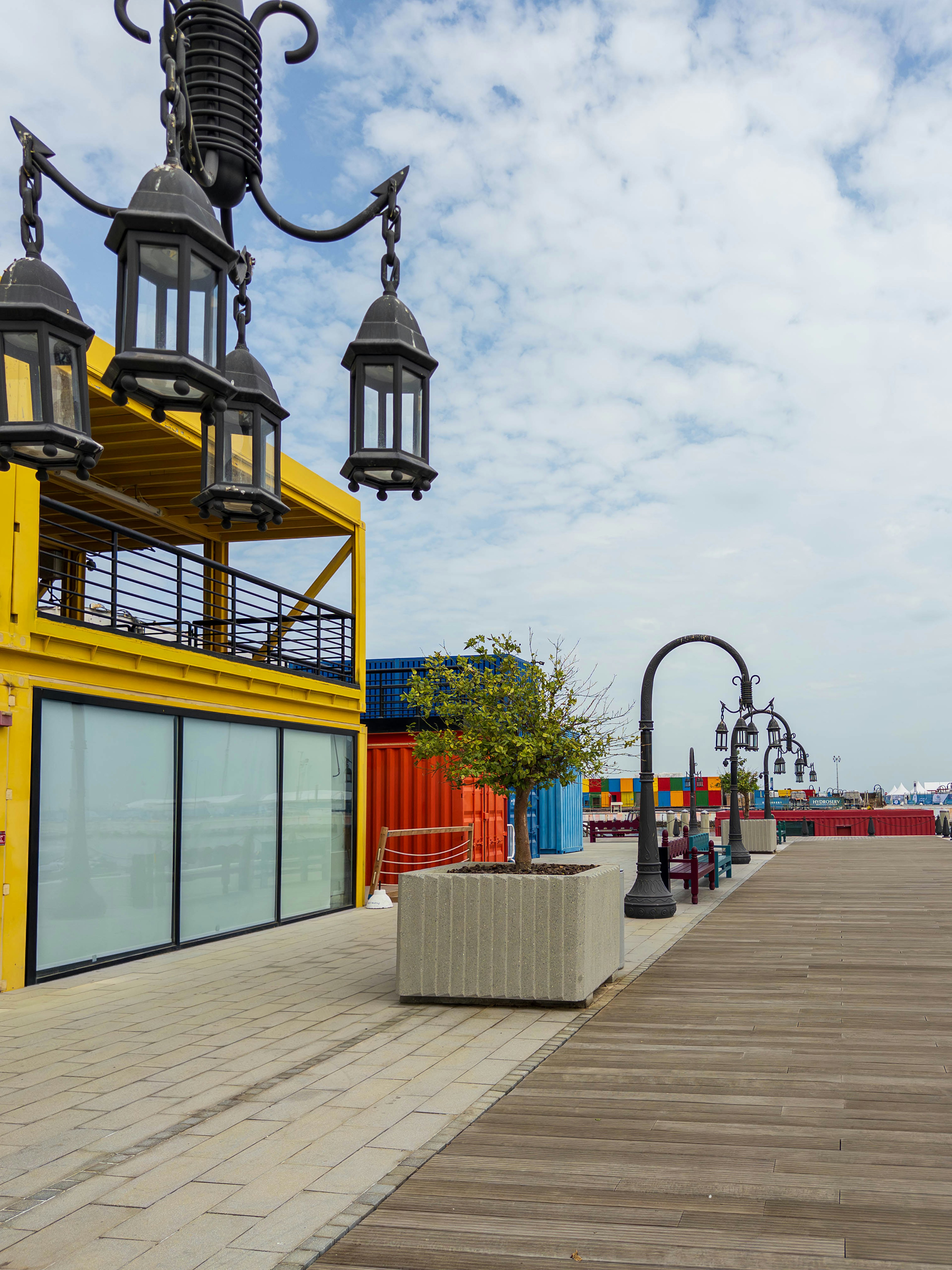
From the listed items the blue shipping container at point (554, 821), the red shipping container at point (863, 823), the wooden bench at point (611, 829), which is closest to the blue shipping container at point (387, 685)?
the blue shipping container at point (554, 821)

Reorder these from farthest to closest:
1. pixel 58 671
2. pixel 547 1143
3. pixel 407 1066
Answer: pixel 58 671, pixel 407 1066, pixel 547 1143

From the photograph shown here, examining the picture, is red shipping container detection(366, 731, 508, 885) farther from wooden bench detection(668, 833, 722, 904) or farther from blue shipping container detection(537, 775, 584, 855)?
blue shipping container detection(537, 775, 584, 855)

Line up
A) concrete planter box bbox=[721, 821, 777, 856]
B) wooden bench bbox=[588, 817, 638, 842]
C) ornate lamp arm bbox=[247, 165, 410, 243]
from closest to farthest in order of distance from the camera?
ornate lamp arm bbox=[247, 165, 410, 243]
concrete planter box bbox=[721, 821, 777, 856]
wooden bench bbox=[588, 817, 638, 842]

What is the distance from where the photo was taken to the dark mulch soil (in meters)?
8.92

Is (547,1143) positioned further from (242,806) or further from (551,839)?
(551,839)

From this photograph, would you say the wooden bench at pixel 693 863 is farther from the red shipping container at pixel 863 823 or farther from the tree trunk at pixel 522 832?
the red shipping container at pixel 863 823

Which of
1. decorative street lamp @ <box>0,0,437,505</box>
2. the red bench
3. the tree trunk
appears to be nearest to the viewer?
decorative street lamp @ <box>0,0,437,505</box>

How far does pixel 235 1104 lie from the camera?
5695 mm

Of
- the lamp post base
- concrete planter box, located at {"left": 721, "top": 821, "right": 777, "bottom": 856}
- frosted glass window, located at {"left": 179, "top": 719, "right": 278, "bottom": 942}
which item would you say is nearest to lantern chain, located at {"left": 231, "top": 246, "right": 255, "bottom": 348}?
frosted glass window, located at {"left": 179, "top": 719, "right": 278, "bottom": 942}

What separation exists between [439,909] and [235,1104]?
2.74 metres

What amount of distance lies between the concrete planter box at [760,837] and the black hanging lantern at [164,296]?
90.0 feet

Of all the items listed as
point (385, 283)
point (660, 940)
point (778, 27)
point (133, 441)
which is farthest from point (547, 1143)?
point (133, 441)

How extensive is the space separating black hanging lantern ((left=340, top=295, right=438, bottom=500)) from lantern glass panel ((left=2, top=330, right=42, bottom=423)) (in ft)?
3.85

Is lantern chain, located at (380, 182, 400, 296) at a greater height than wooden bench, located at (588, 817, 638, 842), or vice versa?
lantern chain, located at (380, 182, 400, 296)
